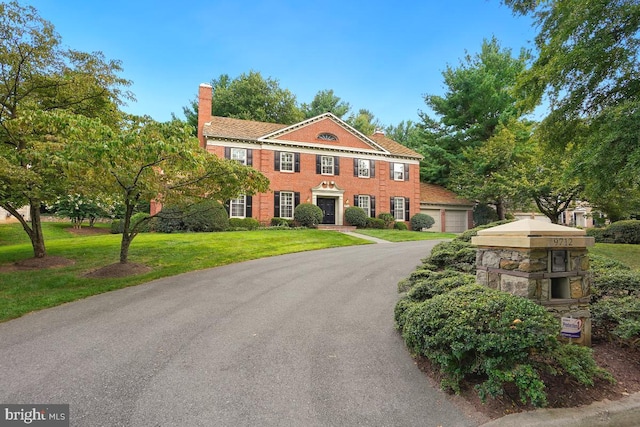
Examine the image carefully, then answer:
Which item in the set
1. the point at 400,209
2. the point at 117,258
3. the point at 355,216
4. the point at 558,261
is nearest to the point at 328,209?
the point at 355,216

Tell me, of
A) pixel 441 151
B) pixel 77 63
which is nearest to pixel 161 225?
pixel 77 63

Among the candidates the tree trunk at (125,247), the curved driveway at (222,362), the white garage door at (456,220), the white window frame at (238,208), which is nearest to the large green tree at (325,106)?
the white garage door at (456,220)

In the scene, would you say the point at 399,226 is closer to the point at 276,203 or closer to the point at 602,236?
the point at 276,203

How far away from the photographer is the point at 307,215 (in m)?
20.3

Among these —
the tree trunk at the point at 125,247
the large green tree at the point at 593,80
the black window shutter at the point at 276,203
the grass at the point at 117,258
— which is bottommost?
the grass at the point at 117,258

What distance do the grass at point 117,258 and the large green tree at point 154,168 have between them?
1.43 meters

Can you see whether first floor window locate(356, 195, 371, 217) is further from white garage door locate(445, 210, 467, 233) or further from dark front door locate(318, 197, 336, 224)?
white garage door locate(445, 210, 467, 233)

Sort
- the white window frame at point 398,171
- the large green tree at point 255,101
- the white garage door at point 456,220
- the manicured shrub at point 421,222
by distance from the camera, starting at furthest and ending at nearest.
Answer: the large green tree at point 255,101, the white garage door at point 456,220, the white window frame at point 398,171, the manicured shrub at point 421,222

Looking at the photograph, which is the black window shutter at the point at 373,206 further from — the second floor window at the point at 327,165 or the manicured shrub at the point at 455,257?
the manicured shrub at the point at 455,257

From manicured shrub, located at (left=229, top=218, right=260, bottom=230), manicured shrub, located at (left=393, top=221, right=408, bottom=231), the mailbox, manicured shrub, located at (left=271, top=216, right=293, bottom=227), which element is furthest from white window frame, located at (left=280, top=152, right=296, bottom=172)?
the mailbox

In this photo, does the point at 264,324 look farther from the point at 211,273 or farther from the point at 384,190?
the point at 384,190

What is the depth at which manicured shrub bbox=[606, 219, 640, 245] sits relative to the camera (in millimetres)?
13555

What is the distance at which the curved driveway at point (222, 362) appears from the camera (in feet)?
8.70

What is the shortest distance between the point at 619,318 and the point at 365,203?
1998 centimetres
